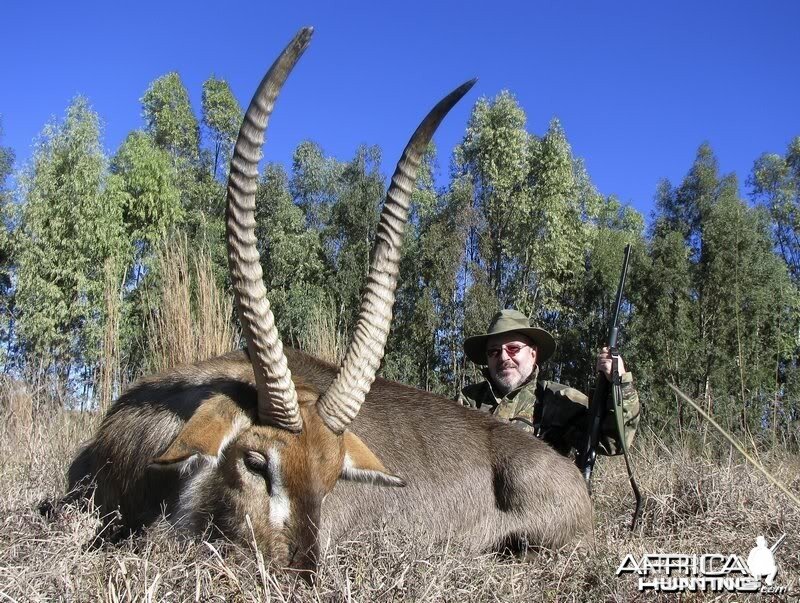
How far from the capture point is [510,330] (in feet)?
19.6

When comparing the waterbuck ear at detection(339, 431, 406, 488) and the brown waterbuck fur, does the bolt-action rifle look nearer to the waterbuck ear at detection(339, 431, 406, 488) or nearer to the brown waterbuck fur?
the brown waterbuck fur

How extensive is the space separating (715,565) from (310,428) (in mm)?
2138

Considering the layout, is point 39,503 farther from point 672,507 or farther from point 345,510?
point 672,507

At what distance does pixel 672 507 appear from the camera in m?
5.06

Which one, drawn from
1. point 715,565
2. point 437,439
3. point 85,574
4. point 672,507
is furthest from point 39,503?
point 672,507

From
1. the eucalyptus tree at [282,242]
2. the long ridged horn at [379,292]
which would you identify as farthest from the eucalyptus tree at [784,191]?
the long ridged horn at [379,292]

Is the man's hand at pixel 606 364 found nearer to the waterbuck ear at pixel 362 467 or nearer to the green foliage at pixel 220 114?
the waterbuck ear at pixel 362 467

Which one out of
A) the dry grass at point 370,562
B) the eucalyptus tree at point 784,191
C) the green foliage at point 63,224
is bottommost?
the dry grass at point 370,562

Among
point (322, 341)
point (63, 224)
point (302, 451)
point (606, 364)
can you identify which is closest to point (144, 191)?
point (63, 224)

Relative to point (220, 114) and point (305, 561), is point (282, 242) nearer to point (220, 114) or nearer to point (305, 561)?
point (220, 114)
